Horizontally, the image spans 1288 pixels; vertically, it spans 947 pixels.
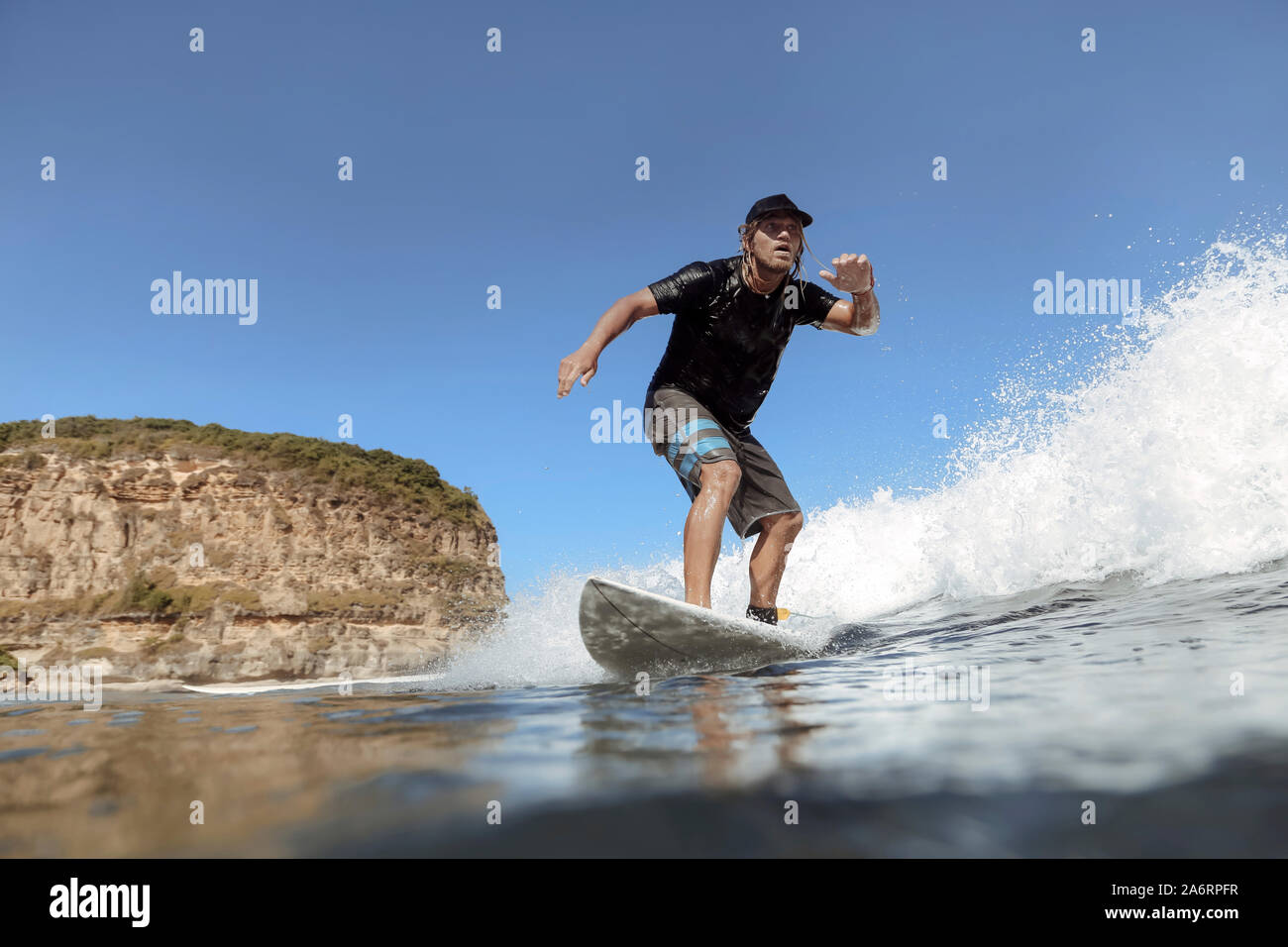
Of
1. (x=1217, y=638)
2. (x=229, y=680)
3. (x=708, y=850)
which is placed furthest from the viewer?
(x=229, y=680)

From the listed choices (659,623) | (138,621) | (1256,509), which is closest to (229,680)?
(138,621)

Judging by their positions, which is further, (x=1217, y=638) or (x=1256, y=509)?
(x=1256, y=509)

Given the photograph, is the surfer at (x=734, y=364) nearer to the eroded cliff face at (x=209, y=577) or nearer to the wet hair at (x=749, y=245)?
the wet hair at (x=749, y=245)

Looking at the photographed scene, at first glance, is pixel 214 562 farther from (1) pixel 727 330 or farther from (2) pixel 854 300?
(2) pixel 854 300

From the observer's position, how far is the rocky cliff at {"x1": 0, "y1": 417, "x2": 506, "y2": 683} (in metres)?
26.6

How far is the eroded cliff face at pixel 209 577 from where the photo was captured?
1044 inches

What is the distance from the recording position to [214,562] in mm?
28703

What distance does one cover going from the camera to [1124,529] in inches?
221

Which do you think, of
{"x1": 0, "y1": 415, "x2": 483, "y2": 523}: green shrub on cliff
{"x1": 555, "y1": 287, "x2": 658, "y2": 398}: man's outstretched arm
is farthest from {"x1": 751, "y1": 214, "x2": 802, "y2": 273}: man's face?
{"x1": 0, "y1": 415, "x2": 483, "y2": 523}: green shrub on cliff

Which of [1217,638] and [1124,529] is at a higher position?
[1124,529]

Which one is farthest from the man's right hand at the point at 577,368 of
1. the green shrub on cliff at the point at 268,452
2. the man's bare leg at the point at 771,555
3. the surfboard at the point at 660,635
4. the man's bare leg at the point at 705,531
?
the green shrub on cliff at the point at 268,452

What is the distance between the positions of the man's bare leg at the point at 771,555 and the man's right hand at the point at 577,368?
1595 mm

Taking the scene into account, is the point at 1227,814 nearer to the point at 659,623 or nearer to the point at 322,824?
the point at 322,824
